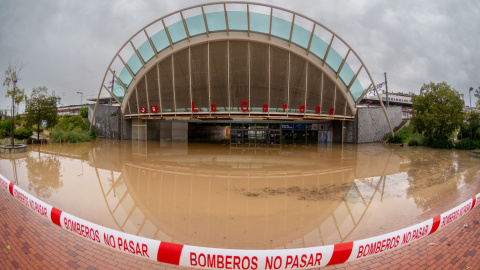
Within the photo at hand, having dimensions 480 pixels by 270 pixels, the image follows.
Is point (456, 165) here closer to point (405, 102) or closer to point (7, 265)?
point (7, 265)

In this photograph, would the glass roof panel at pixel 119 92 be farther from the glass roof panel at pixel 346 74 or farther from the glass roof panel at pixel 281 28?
the glass roof panel at pixel 346 74

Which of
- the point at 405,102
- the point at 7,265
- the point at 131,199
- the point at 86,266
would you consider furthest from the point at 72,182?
the point at 405,102

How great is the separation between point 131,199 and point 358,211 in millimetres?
6746

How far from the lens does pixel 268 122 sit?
35938mm

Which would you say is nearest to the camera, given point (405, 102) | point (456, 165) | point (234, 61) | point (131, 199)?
point (131, 199)

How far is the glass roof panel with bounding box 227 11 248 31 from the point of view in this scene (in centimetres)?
2398

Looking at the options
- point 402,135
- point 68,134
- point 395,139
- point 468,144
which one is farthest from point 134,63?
point 468,144

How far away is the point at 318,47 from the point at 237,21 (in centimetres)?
898

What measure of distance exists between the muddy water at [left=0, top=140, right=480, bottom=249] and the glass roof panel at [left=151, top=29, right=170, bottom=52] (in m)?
18.0

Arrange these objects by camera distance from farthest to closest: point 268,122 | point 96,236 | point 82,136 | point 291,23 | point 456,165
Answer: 1. point 268,122
2. point 82,136
3. point 291,23
4. point 456,165
5. point 96,236

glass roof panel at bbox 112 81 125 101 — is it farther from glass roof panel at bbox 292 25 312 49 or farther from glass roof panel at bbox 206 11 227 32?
glass roof panel at bbox 292 25 312 49

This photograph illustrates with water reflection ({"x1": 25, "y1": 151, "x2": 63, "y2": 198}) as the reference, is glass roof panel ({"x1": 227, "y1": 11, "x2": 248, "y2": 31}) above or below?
above

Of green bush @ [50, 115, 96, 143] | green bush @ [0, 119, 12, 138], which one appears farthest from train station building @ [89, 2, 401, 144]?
green bush @ [0, 119, 12, 138]

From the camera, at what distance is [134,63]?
29797 millimetres
